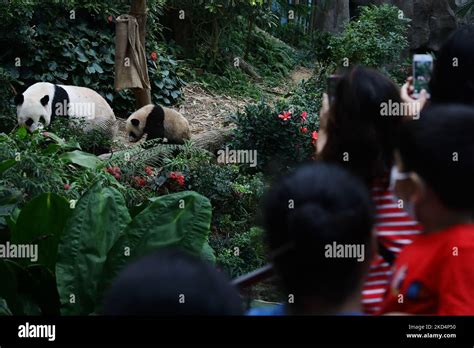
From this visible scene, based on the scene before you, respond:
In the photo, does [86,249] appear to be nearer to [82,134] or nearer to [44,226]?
[44,226]

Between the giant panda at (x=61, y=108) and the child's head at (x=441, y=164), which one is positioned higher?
the giant panda at (x=61, y=108)

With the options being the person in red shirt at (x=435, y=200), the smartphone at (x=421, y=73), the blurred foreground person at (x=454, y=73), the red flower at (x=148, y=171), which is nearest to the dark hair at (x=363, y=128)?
the blurred foreground person at (x=454, y=73)

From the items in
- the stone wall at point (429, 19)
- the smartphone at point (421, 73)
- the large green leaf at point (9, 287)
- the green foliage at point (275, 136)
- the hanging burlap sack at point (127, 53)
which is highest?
the stone wall at point (429, 19)

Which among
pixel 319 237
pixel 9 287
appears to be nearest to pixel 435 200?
pixel 319 237

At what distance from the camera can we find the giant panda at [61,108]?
8.22m

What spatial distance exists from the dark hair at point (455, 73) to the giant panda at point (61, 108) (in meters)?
5.94

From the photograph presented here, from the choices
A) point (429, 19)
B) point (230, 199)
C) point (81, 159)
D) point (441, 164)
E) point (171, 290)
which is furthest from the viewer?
point (429, 19)

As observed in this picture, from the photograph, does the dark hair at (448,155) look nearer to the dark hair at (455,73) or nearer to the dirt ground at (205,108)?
the dark hair at (455,73)

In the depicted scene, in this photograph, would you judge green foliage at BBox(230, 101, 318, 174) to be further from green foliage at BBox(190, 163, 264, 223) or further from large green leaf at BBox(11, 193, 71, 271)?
large green leaf at BBox(11, 193, 71, 271)

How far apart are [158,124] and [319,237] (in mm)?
7555

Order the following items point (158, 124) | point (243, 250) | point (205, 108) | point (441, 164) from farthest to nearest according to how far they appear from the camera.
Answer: point (205, 108) < point (158, 124) < point (243, 250) < point (441, 164)

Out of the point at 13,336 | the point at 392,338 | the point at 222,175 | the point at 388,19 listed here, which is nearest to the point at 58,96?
the point at 222,175

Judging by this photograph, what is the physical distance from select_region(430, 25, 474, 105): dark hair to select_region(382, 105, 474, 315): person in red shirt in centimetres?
61

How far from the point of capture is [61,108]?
8.32m
